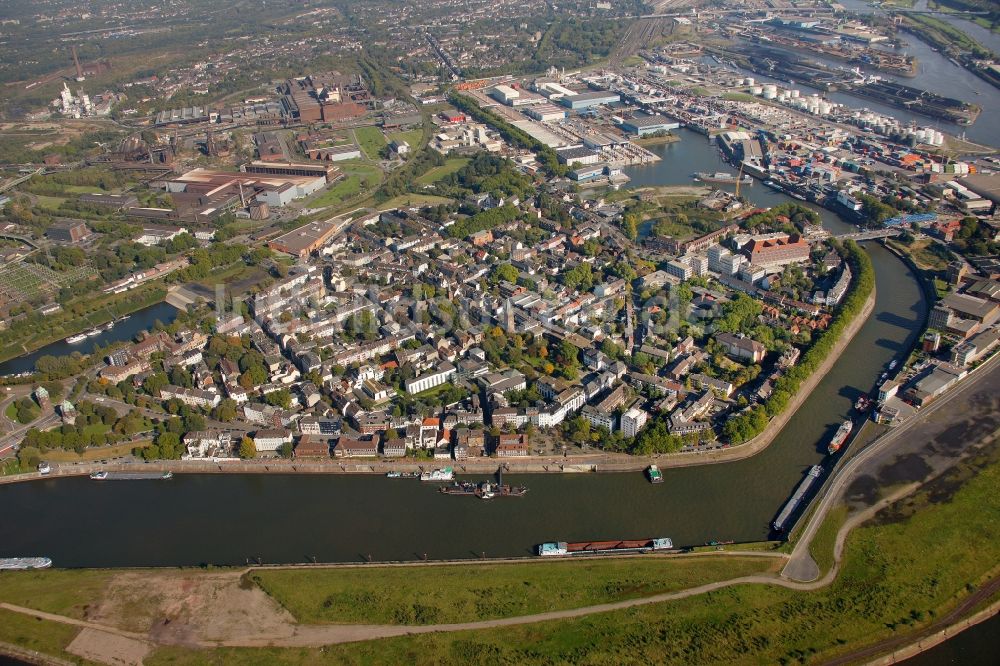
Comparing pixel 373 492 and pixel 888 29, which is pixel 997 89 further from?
pixel 373 492

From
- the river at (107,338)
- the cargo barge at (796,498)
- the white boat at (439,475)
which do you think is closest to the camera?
the cargo barge at (796,498)

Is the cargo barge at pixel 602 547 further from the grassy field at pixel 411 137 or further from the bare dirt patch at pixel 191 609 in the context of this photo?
the grassy field at pixel 411 137

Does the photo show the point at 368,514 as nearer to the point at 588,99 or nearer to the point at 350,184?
the point at 350,184

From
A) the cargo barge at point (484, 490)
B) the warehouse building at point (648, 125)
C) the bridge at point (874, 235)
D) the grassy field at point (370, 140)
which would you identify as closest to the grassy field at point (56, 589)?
the cargo barge at point (484, 490)

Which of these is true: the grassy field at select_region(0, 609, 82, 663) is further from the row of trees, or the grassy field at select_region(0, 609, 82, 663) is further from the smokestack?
the smokestack

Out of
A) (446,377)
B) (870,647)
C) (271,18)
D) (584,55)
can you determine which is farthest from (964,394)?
(271,18)

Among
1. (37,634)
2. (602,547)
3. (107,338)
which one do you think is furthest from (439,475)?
(107,338)

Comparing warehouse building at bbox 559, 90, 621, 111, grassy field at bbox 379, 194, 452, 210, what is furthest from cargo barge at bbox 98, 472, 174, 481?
warehouse building at bbox 559, 90, 621, 111
